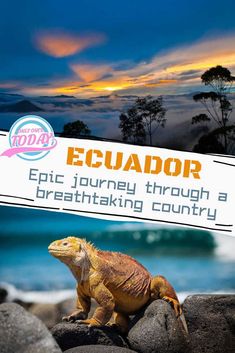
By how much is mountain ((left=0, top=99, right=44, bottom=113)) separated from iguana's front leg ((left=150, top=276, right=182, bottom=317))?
1.52 metres

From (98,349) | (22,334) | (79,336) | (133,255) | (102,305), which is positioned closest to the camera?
(22,334)

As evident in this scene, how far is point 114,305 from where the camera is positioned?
6.13m

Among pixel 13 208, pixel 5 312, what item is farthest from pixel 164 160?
pixel 5 312

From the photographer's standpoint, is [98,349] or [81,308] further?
[81,308]

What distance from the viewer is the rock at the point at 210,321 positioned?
623 centimetres

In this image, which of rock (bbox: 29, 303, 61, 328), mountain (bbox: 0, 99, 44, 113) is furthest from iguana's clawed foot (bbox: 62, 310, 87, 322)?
mountain (bbox: 0, 99, 44, 113)

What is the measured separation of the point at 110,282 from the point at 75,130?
1138 mm

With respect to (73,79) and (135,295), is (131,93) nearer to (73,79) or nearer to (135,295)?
(73,79)

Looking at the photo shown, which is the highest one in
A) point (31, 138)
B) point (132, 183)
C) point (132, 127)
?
point (132, 127)

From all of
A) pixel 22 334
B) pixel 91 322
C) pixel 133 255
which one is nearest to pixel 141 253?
pixel 133 255

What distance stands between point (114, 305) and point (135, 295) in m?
0.17

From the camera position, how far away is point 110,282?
6.13m

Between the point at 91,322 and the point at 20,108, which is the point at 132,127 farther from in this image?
the point at 91,322

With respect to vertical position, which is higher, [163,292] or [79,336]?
[163,292]
